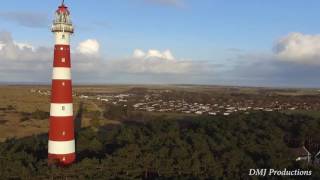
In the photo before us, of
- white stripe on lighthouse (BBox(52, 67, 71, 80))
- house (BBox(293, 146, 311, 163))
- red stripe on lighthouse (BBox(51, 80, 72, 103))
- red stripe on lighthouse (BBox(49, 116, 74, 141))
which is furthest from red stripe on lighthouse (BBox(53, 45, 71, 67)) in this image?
house (BBox(293, 146, 311, 163))

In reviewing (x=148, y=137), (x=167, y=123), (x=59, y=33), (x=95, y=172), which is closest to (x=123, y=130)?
(x=148, y=137)

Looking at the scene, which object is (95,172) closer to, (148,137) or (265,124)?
(148,137)

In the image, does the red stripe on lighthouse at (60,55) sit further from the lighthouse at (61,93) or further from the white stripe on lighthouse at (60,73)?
the white stripe on lighthouse at (60,73)

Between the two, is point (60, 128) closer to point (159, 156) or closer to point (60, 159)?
point (60, 159)

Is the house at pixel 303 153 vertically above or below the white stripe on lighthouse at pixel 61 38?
below

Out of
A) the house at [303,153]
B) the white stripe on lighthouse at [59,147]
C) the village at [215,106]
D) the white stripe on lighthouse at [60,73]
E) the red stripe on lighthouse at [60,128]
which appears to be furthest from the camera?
the village at [215,106]

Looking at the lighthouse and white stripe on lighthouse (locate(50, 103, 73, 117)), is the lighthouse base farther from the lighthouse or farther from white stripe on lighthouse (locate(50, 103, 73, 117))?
white stripe on lighthouse (locate(50, 103, 73, 117))

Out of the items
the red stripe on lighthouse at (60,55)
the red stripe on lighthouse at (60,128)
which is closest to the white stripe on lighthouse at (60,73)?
the red stripe on lighthouse at (60,55)

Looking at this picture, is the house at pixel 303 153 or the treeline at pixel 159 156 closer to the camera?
the treeline at pixel 159 156
